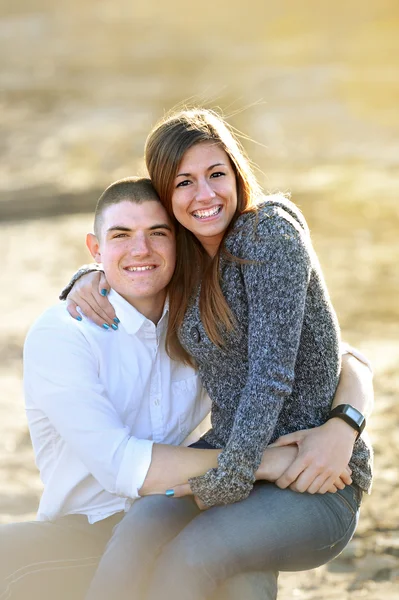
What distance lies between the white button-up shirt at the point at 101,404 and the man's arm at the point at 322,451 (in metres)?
0.41

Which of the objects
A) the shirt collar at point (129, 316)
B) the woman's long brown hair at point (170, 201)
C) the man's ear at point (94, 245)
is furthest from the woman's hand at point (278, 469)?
the man's ear at point (94, 245)

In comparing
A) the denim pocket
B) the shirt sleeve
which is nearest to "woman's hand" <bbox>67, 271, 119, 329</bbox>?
the shirt sleeve

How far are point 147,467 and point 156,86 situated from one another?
1432cm

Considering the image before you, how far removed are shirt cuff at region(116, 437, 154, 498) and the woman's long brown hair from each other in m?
0.37

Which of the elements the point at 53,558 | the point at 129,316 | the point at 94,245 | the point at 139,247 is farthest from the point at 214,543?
the point at 94,245

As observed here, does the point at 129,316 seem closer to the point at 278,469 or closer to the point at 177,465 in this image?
the point at 177,465

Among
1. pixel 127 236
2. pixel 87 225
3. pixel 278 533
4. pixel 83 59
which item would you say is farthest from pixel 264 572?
pixel 83 59

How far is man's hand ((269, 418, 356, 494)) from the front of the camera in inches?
105

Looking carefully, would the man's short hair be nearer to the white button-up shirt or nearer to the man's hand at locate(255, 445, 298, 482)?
the white button-up shirt

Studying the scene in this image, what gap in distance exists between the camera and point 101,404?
2.80 m

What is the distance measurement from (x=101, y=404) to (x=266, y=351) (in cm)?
51

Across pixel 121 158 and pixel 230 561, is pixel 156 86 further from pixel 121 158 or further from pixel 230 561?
pixel 230 561

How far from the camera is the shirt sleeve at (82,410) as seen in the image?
9.02 ft

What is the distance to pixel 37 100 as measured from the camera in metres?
15.7
